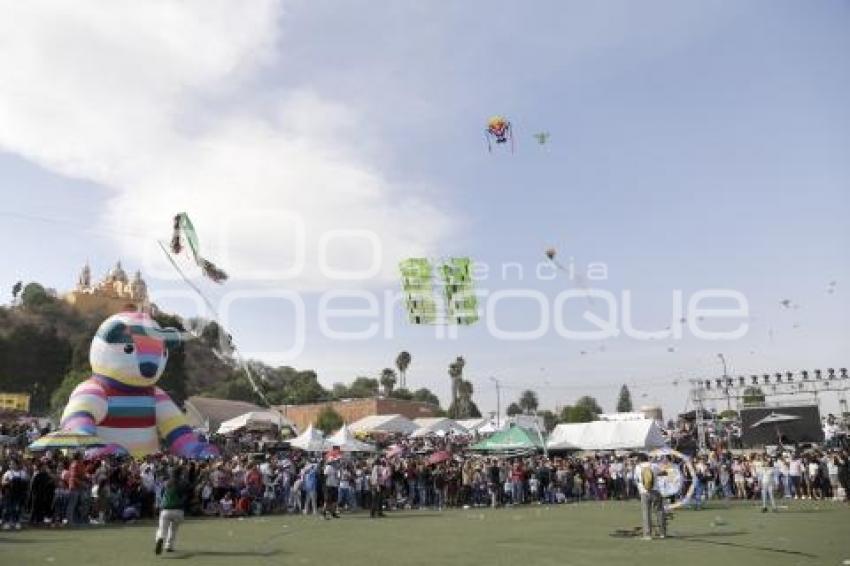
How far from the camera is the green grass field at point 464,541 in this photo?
1169cm

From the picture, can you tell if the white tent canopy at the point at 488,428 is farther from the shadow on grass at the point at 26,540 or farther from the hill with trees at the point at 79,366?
the shadow on grass at the point at 26,540

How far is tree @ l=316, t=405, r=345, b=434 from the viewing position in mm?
81975

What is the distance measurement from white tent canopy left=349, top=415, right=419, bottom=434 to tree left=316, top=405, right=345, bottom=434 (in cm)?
2833

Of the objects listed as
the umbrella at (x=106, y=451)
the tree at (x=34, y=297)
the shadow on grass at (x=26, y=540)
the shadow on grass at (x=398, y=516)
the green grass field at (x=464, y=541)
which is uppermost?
the tree at (x=34, y=297)

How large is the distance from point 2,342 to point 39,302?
41.9 meters

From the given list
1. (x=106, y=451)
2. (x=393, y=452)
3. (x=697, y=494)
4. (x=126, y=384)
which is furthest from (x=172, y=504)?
(x=393, y=452)

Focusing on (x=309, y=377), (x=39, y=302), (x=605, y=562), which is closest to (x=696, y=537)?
(x=605, y=562)

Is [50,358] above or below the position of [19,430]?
above

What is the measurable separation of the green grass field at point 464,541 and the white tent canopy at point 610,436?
14805 millimetres

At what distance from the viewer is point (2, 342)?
3401 inches

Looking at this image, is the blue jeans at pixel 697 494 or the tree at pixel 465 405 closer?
the blue jeans at pixel 697 494

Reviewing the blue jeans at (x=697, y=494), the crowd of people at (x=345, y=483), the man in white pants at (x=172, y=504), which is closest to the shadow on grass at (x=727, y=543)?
the crowd of people at (x=345, y=483)

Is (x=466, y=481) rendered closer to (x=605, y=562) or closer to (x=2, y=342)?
(x=605, y=562)

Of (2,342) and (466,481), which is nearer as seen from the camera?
(466,481)
